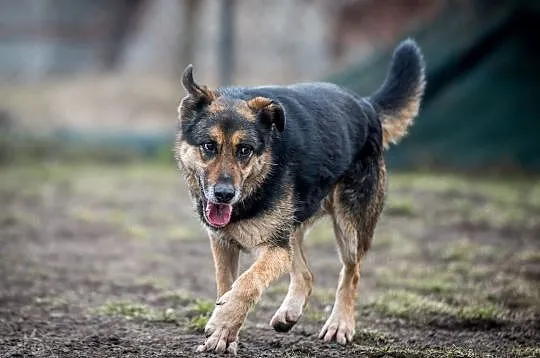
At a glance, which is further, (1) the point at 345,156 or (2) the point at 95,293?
(2) the point at 95,293

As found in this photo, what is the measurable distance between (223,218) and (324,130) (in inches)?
38.4

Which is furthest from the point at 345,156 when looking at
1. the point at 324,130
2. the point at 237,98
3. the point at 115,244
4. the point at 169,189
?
the point at 169,189

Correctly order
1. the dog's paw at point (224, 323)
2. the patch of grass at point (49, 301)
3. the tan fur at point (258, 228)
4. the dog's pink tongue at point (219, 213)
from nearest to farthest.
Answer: the dog's paw at point (224, 323) → the dog's pink tongue at point (219, 213) → the tan fur at point (258, 228) → the patch of grass at point (49, 301)

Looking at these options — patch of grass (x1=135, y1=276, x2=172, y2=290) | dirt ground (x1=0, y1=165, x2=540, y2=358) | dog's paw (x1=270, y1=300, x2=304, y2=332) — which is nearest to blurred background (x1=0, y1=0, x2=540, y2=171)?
dirt ground (x1=0, y1=165, x2=540, y2=358)

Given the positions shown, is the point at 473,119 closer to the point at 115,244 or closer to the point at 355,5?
the point at 115,244

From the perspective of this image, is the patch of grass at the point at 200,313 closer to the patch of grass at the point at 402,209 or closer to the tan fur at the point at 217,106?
the tan fur at the point at 217,106

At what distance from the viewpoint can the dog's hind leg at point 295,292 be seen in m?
6.04

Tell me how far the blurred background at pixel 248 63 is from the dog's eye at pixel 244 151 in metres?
8.05

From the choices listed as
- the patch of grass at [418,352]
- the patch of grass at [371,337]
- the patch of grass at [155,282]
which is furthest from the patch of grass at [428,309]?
the patch of grass at [155,282]

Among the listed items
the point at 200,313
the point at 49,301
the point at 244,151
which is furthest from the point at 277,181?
the point at 49,301

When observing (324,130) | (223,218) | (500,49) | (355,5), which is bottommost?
(223,218)

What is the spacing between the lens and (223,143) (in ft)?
18.1

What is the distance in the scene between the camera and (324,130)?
607 cm

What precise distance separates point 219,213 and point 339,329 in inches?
48.2
